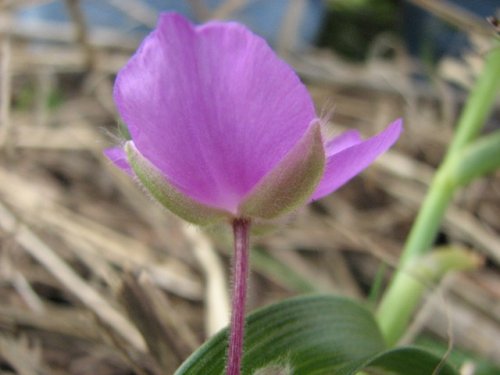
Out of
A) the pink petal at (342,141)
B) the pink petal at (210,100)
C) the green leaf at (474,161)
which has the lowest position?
the pink petal at (210,100)

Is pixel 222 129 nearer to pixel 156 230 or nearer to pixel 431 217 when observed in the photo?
pixel 431 217

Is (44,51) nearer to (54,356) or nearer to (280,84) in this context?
(54,356)

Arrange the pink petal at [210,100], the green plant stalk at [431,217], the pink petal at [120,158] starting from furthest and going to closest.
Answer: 1. the green plant stalk at [431,217]
2. the pink petal at [120,158]
3. the pink petal at [210,100]

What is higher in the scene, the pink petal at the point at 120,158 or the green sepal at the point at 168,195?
the pink petal at the point at 120,158

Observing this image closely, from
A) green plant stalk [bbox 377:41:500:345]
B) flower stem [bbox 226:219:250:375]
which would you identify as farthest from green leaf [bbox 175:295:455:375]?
green plant stalk [bbox 377:41:500:345]

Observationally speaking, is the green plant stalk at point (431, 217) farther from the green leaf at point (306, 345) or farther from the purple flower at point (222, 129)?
the purple flower at point (222, 129)

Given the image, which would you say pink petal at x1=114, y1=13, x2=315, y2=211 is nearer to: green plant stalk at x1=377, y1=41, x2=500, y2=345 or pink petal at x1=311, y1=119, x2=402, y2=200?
pink petal at x1=311, y1=119, x2=402, y2=200

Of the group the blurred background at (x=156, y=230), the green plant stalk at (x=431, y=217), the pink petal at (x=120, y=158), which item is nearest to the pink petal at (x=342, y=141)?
the blurred background at (x=156, y=230)
